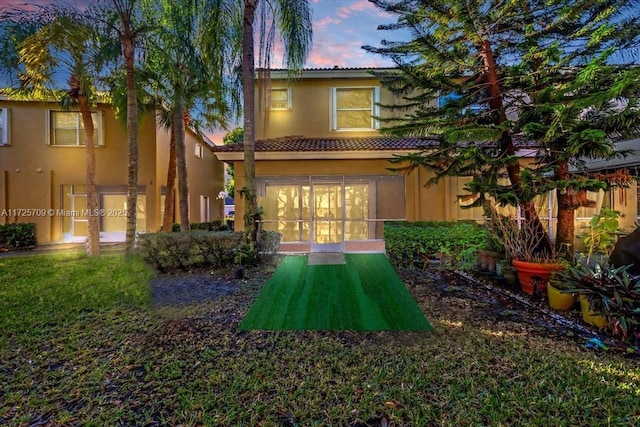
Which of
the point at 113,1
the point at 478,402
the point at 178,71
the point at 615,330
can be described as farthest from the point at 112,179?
the point at 615,330

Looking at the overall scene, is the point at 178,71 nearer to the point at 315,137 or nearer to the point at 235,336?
the point at 315,137

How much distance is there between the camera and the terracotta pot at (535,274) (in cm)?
593

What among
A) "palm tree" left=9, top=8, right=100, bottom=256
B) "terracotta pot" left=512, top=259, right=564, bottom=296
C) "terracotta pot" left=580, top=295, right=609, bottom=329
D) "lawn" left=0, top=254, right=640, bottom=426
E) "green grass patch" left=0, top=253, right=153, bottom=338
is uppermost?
"palm tree" left=9, top=8, right=100, bottom=256

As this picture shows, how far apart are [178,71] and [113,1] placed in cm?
235

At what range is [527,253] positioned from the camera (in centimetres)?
648

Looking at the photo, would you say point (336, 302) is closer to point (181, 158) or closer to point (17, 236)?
point (181, 158)

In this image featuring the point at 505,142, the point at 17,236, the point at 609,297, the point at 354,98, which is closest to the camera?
the point at 609,297

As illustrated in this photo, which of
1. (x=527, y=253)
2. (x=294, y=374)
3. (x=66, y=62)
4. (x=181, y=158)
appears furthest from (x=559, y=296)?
(x=66, y=62)

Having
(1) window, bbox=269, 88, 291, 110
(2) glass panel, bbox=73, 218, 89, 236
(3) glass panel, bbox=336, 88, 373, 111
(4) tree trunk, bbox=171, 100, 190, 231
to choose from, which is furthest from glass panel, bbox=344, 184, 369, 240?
(2) glass panel, bbox=73, 218, 89, 236

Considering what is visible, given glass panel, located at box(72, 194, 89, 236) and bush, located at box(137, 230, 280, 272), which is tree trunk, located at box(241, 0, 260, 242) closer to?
bush, located at box(137, 230, 280, 272)

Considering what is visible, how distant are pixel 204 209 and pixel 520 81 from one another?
62.7 ft

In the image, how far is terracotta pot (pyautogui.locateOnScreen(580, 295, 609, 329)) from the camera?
4475 mm

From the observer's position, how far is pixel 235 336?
447 cm

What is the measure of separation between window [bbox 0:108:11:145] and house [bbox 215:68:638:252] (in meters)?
11.1
